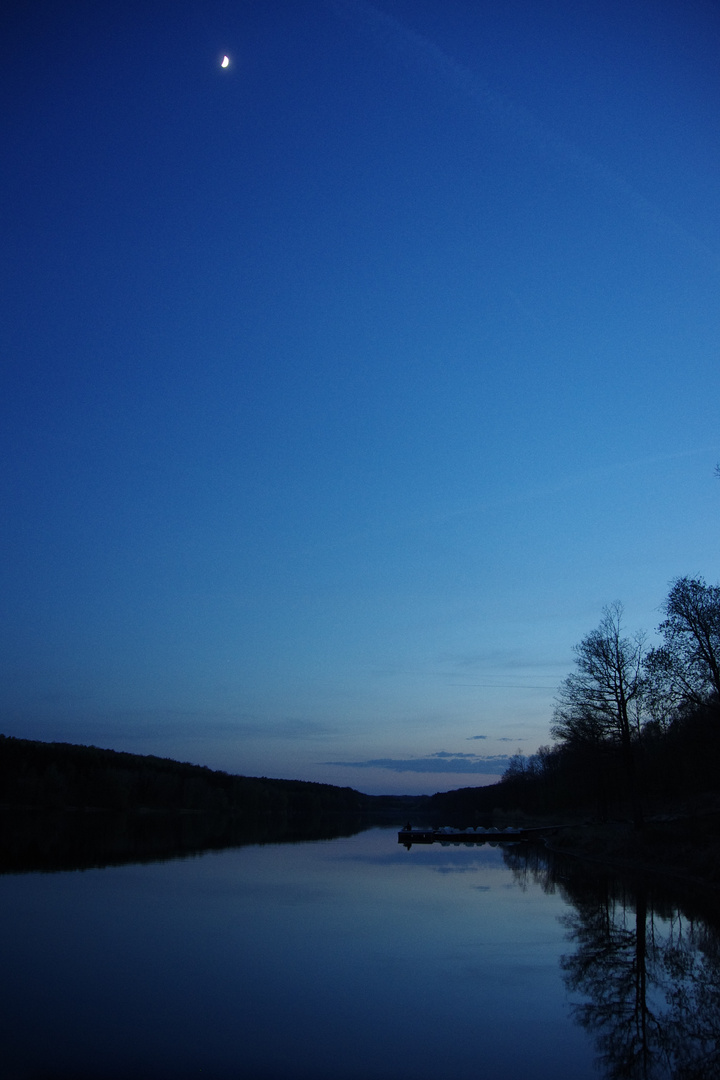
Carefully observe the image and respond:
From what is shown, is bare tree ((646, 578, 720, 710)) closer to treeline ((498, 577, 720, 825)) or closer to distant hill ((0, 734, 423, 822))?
treeline ((498, 577, 720, 825))

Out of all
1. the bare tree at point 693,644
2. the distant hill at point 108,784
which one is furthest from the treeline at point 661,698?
the distant hill at point 108,784

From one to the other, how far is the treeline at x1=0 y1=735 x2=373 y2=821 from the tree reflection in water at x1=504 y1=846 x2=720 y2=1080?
107 metres

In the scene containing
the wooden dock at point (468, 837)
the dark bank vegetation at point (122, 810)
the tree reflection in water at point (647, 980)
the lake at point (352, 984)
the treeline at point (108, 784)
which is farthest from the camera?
the treeline at point (108, 784)

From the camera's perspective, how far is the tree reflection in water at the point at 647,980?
10891mm

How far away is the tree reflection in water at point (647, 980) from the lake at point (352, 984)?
0.05 metres

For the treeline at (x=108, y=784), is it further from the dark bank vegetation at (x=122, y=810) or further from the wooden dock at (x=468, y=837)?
the wooden dock at (x=468, y=837)

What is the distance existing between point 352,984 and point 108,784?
119 metres

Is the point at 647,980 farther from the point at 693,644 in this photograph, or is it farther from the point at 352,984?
the point at 693,644

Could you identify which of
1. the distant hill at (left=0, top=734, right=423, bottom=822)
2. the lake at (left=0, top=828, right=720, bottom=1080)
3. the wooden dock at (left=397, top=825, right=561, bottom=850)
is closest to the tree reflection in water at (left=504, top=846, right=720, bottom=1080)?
the lake at (left=0, top=828, right=720, bottom=1080)

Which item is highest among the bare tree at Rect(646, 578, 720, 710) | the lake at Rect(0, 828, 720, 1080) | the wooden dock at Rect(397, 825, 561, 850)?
the bare tree at Rect(646, 578, 720, 710)

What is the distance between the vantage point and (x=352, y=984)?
15289mm

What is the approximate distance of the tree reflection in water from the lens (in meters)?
10.9

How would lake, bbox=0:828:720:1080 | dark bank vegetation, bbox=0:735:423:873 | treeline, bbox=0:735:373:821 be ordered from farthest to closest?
treeline, bbox=0:735:373:821
dark bank vegetation, bbox=0:735:423:873
lake, bbox=0:828:720:1080

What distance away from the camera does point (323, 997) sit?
1420 cm
